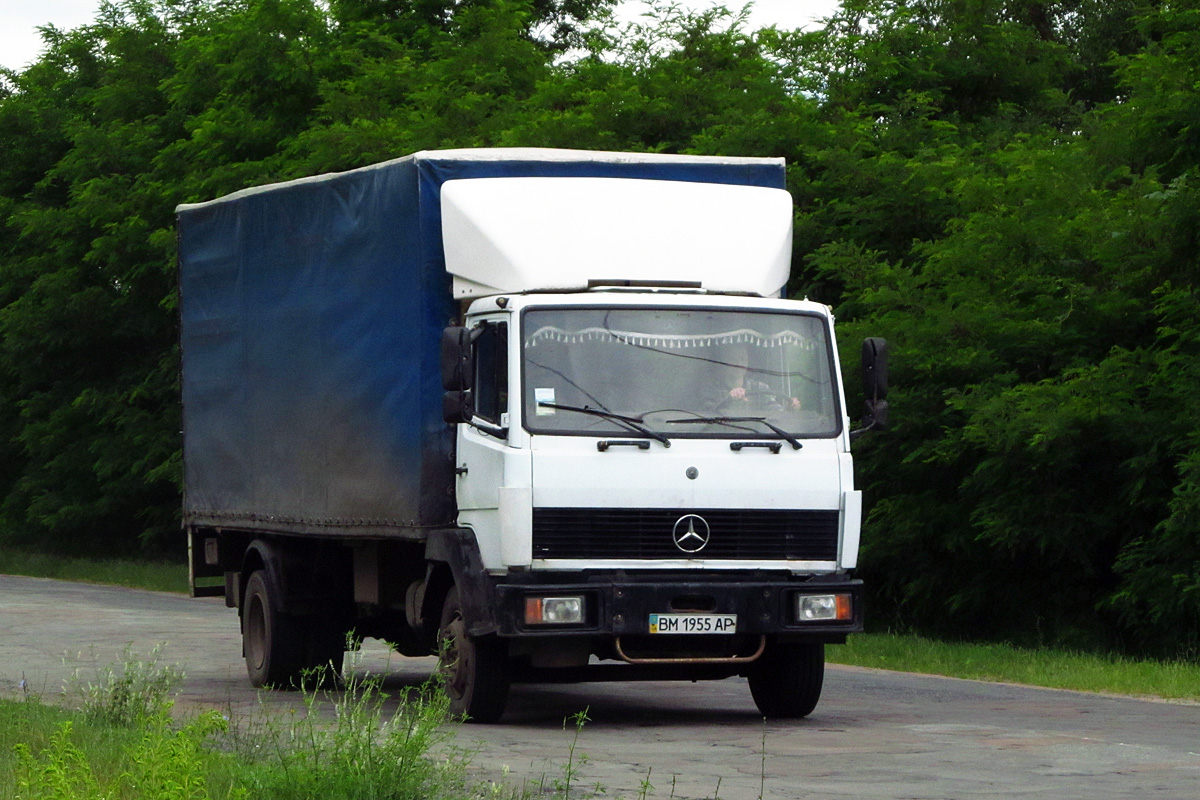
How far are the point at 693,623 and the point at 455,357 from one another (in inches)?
78.7

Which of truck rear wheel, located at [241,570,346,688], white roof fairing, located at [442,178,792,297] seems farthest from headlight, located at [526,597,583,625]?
truck rear wheel, located at [241,570,346,688]

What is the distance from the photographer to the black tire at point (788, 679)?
12.4 m

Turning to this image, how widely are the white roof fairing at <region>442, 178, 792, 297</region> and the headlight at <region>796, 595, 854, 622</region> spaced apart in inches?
74.3

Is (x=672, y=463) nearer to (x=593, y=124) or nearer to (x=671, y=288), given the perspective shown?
→ (x=671, y=288)

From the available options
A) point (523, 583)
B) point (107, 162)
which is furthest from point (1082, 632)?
point (107, 162)

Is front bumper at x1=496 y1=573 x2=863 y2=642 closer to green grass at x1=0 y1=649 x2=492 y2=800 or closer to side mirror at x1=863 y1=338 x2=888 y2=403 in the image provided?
side mirror at x1=863 y1=338 x2=888 y2=403

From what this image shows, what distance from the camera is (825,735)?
11.5 metres

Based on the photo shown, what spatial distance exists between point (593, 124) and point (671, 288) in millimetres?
15396

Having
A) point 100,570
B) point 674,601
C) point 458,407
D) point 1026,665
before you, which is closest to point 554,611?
point 674,601

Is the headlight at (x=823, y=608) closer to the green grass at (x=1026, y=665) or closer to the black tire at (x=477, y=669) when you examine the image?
the black tire at (x=477, y=669)

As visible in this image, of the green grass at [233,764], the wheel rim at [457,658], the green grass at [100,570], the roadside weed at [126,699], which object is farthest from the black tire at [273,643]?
the green grass at [100,570]

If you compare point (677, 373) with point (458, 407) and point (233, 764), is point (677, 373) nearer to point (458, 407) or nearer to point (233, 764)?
point (458, 407)

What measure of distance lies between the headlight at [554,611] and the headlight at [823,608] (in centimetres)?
131

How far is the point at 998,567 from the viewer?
20703 mm
